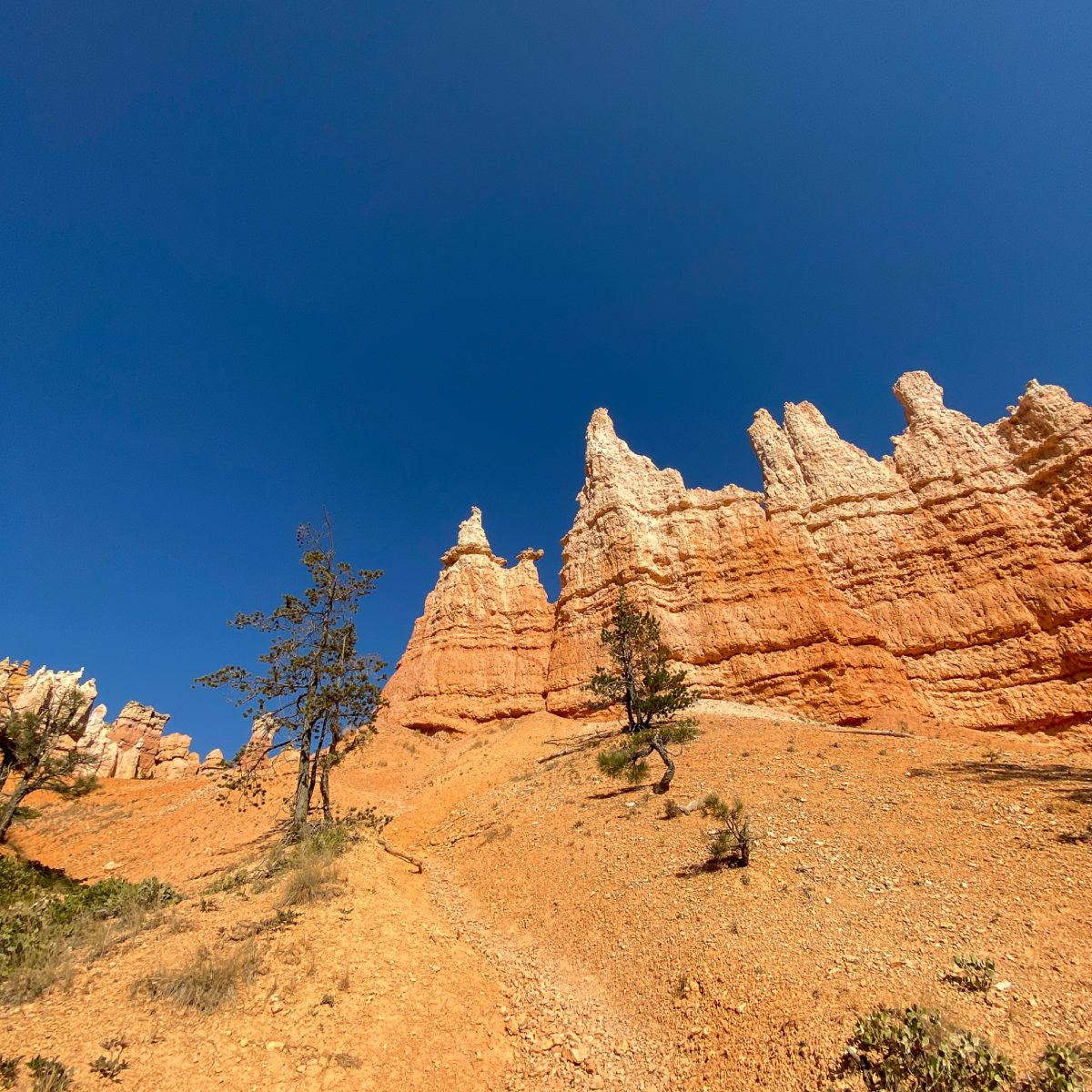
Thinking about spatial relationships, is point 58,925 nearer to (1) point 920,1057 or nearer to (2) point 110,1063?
(2) point 110,1063

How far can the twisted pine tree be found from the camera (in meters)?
19.8

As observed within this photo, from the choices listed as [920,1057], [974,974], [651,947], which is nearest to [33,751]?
[651,947]

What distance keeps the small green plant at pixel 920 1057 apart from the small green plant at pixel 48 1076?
26.7ft

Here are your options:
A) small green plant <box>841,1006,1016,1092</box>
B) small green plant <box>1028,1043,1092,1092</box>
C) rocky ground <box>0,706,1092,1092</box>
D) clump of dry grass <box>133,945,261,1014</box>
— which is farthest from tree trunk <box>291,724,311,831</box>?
small green plant <box>1028,1043,1092,1092</box>

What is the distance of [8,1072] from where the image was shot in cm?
518

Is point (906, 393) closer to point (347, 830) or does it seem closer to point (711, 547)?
point (711, 547)

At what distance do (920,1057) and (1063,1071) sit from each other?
118 centimetres

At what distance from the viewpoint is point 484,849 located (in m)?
17.1

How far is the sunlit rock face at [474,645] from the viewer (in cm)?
4559

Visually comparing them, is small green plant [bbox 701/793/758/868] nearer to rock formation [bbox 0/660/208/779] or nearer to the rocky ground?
the rocky ground

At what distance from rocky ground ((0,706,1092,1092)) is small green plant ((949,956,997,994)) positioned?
11cm

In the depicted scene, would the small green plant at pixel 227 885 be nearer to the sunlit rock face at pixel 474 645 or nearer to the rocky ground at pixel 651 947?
the rocky ground at pixel 651 947

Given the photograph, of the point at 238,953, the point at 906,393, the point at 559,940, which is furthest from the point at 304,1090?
the point at 906,393

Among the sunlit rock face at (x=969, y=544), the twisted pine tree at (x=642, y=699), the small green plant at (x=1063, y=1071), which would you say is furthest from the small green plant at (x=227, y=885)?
the sunlit rock face at (x=969, y=544)
